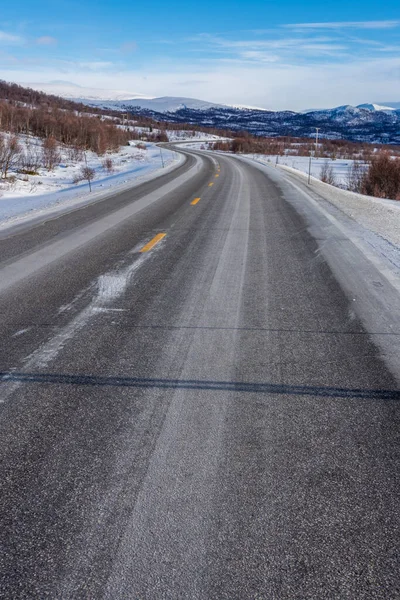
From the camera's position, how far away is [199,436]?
2912 mm

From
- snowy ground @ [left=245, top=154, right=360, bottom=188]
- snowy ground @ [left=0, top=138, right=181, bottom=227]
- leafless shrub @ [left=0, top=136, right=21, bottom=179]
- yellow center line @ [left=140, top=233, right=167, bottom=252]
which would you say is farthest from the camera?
snowy ground @ [left=245, top=154, right=360, bottom=188]

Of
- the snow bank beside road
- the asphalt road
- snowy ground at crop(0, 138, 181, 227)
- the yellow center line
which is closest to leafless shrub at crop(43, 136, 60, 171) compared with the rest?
snowy ground at crop(0, 138, 181, 227)

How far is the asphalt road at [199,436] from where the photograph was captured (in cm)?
200

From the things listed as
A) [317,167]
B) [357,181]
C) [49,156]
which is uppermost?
[317,167]

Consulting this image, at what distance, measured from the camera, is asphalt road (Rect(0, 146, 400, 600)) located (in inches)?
78.7

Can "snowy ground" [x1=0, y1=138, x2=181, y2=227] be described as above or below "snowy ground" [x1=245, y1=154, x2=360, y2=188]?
below

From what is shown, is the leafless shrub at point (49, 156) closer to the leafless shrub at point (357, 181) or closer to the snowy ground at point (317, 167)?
A: the snowy ground at point (317, 167)

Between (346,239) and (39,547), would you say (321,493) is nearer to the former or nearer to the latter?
(39,547)

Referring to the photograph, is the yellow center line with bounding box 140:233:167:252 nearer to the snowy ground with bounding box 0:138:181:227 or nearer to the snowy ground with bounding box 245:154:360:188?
the snowy ground with bounding box 0:138:181:227

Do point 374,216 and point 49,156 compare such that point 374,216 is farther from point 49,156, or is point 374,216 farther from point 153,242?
point 49,156

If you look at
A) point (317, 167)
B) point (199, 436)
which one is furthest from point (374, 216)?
point (317, 167)

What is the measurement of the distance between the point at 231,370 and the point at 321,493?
1.45m

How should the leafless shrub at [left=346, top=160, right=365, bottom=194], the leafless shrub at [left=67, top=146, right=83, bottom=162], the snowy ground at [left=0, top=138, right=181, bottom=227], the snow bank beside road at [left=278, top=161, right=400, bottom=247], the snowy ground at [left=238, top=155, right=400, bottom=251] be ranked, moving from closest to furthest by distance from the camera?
the snowy ground at [left=238, top=155, right=400, bottom=251], the snow bank beside road at [left=278, top=161, right=400, bottom=247], the snowy ground at [left=0, top=138, right=181, bottom=227], the leafless shrub at [left=346, top=160, right=365, bottom=194], the leafless shrub at [left=67, top=146, right=83, bottom=162]

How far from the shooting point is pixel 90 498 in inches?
93.8
